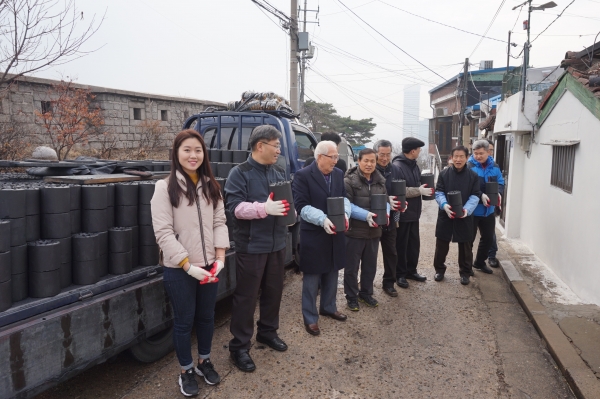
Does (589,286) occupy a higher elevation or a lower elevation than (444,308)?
higher

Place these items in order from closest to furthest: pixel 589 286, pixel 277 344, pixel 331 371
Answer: pixel 331 371
pixel 277 344
pixel 589 286

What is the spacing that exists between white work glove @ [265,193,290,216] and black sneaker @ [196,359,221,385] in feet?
3.99

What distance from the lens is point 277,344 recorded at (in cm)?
373

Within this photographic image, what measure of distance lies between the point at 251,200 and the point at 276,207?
1.04 ft

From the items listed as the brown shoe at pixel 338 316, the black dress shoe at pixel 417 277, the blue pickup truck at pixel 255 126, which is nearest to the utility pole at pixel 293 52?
the blue pickup truck at pixel 255 126

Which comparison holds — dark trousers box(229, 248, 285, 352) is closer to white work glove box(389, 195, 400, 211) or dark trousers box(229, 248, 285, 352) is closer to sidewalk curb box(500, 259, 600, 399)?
white work glove box(389, 195, 400, 211)

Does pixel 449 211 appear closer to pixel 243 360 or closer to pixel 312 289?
pixel 312 289

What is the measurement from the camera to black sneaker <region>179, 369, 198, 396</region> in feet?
9.73

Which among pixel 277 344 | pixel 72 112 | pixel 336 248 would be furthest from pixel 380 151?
pixel 72 112

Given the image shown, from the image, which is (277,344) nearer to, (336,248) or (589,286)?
(336,248)

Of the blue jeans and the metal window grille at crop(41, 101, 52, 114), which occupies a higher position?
the metal window grille at crop(41, 101, 52, 114)

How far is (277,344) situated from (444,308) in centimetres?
213

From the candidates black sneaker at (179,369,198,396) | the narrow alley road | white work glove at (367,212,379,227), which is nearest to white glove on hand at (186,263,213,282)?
black sneaker at (179,369,198,396)

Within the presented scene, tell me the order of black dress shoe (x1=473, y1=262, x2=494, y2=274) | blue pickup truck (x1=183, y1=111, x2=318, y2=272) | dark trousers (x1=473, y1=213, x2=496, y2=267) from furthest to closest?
black dress shoe (x1=473, y1=262, x2=494, y2=274) < dark trousers (x1=473, y1=213, x2=496, y2=267) < blue pickup truck (x1=183, y1=111, x2=318, y2=272)
